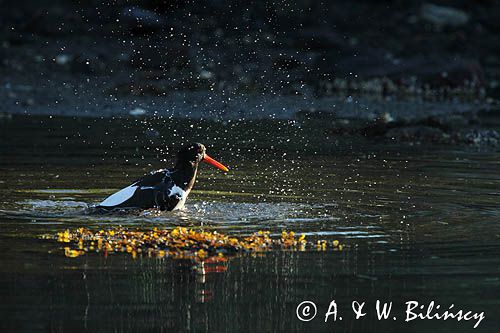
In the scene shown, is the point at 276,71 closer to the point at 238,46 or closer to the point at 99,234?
the point at 238,46

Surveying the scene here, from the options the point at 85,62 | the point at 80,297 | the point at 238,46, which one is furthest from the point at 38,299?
the point at 238,46

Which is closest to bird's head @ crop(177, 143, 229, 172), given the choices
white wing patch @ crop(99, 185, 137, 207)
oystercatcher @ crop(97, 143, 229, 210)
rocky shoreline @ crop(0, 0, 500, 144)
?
oystercatcher @ crop(97, 143, 229, 210)

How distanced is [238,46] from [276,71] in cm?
187

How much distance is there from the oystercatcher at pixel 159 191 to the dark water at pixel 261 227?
0.83 ft

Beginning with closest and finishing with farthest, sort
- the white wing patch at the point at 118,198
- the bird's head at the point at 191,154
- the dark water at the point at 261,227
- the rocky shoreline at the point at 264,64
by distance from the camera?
the dark water at the point at 261,227, the white wing patch at the point at 118,198, the bird's head at the point at 191,154, the rocky shoreline at the point at 264,64

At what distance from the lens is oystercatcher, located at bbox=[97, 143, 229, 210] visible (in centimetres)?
1187

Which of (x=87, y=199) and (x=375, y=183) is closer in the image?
(x=87, y=199)

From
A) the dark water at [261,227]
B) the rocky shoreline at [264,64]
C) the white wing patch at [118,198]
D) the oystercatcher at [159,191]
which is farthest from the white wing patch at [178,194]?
the rocky shoreline at [264,64]

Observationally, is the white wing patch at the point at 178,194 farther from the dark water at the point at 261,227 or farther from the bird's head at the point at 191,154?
the bird's head at the point at 191,154

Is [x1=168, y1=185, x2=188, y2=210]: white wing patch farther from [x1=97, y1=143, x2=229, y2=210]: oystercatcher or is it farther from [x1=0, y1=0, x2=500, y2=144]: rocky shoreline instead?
[x1=0, y1=0, x2=500, y2=144]: rocky shoreline

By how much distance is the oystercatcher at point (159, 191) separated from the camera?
11.9 metres

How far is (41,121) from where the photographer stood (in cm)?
2038

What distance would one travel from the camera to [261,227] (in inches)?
436

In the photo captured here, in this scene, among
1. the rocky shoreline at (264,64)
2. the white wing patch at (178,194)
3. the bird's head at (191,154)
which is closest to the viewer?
the white wing patch at (178,194)
